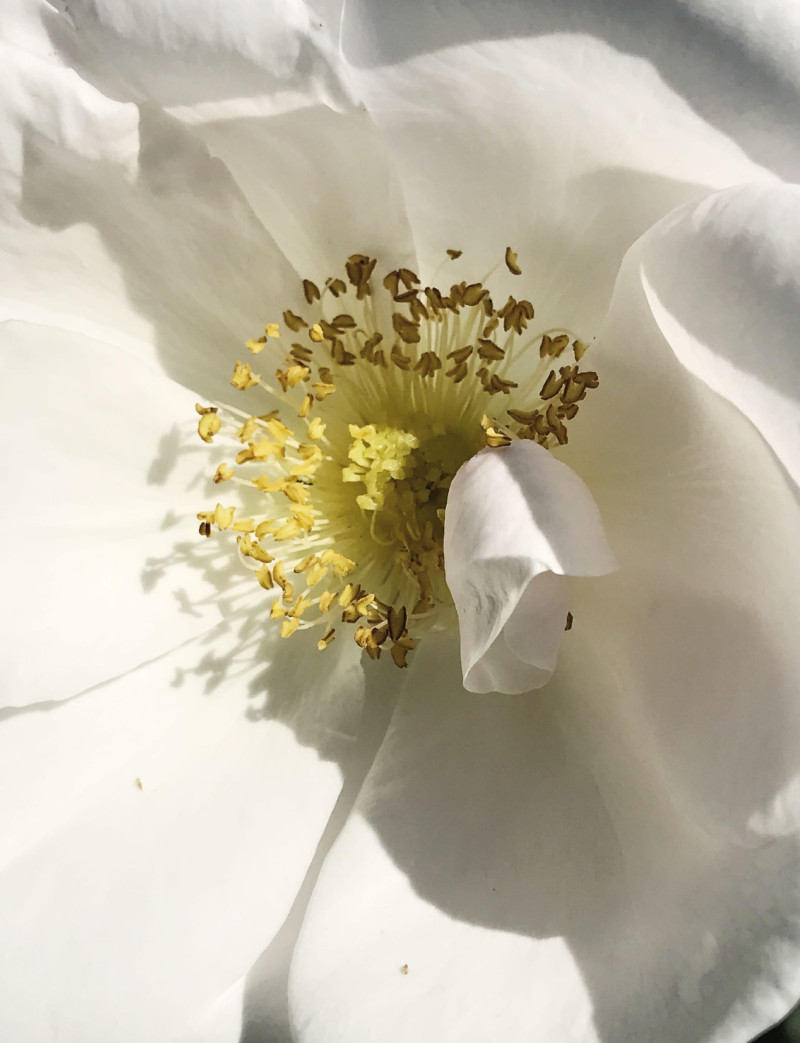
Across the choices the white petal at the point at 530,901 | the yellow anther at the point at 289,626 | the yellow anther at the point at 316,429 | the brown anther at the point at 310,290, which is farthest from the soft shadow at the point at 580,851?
the brown anther at the point at 310,290

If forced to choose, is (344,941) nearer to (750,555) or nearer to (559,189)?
(750,555)

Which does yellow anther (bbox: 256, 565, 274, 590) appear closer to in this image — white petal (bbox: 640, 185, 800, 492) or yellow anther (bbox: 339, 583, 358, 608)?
yellow anther (bbox: 339, 583, 358, 608)

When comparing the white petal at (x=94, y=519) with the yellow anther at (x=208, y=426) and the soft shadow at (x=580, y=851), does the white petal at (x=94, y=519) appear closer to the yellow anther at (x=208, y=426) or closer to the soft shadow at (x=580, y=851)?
the yellow anther at (x=208, y=426)

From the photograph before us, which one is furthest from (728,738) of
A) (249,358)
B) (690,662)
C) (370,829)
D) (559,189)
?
(249,358)

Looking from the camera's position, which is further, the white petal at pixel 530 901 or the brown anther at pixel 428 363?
the brown anther at pixel 428 363

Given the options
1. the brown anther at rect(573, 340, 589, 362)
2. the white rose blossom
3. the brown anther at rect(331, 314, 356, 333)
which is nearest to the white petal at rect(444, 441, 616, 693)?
the white rose blossom
